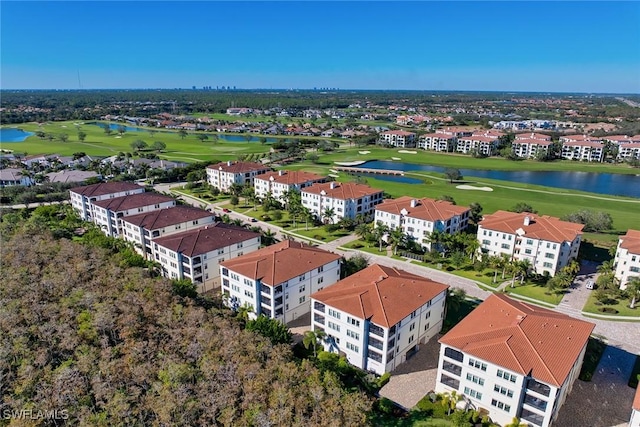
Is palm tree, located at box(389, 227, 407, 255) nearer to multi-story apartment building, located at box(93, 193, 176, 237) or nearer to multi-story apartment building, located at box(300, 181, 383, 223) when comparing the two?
multi-story apartment building, located at box(300, 181, 383, 223)

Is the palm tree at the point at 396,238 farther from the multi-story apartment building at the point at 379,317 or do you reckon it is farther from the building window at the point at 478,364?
the building window at the point at 478,364

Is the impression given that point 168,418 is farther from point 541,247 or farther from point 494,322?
point 541,247

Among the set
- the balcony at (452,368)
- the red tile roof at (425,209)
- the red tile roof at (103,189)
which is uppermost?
the red tile roof at (425,209)

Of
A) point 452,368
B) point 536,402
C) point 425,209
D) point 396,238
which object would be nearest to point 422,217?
point 425,209

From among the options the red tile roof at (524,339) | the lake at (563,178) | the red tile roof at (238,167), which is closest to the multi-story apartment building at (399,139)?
the lake at (563,178)

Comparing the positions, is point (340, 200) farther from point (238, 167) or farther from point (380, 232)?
point (238, 167)

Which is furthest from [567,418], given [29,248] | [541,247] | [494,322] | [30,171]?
[30,171]
